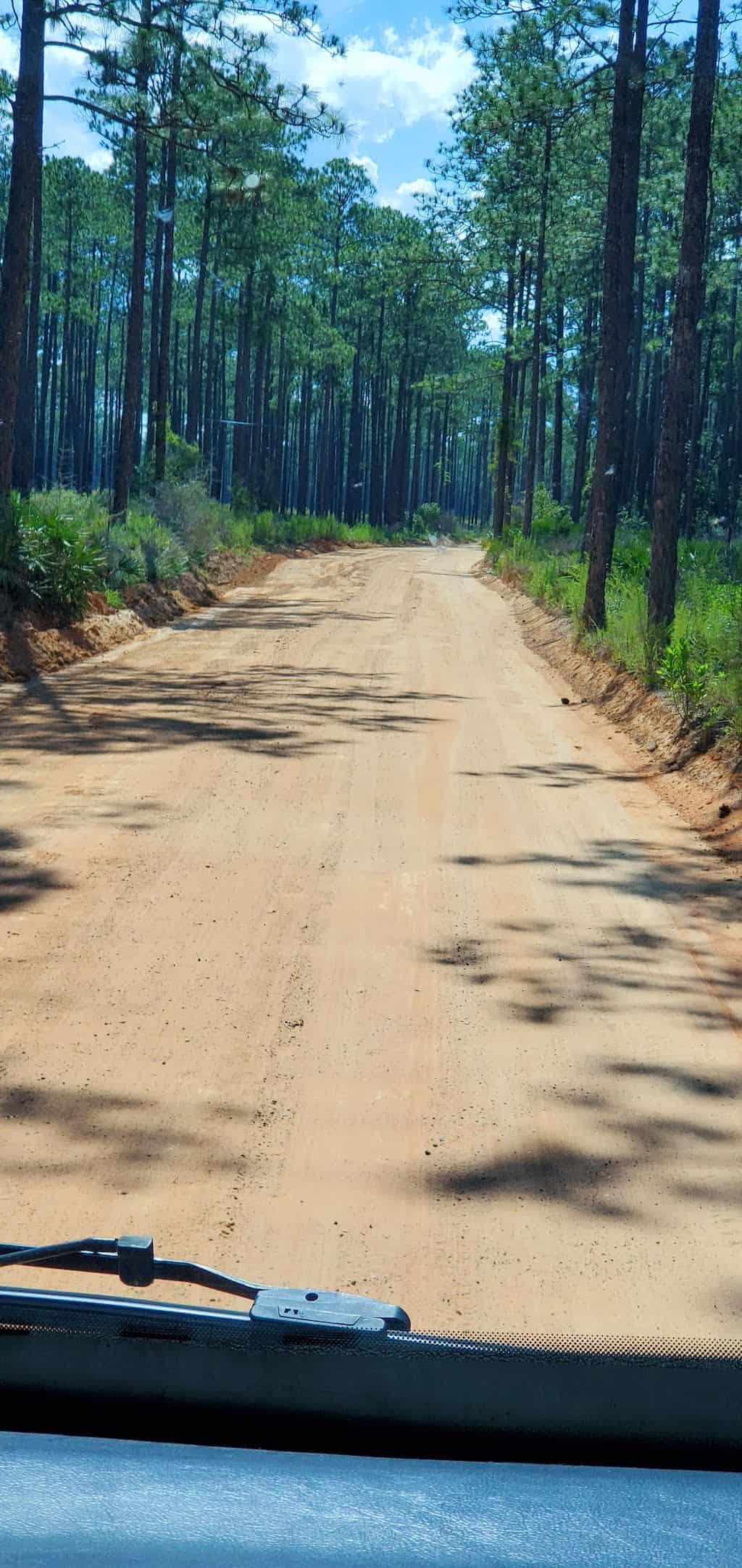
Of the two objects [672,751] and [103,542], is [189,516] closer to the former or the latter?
[103,542]

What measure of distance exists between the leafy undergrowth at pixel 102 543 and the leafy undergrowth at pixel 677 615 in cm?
650

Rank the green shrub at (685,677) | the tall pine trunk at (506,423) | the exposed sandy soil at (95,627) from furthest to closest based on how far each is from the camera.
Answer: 1. the tall pine trunk at (506,423)
2. the exposed sandy soil at (95,627)
3. the green shrub at (685,677)

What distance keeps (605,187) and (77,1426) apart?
115ft

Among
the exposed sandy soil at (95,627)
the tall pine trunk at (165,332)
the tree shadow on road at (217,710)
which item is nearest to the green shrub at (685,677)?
the tree shadow on road at (217,710)

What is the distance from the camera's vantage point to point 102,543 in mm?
20250

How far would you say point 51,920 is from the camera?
20.3ft

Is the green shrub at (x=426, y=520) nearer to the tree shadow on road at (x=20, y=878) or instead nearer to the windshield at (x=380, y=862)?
the windshield at (x=380, y=862)

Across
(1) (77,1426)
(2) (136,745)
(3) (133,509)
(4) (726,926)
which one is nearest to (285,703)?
(2) (136,745)

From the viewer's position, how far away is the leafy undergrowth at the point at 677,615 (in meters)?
11.2

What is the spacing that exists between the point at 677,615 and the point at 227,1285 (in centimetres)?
1380

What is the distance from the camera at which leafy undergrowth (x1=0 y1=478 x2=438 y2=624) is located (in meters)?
15.8

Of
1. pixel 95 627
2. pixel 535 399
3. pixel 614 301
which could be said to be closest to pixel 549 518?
pixel 535 399

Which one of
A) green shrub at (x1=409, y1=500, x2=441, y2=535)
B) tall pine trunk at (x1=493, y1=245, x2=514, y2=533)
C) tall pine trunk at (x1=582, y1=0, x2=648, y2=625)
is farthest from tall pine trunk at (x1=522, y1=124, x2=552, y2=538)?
green shrub at (x1=409, y1=500, x2=441, y2=535)

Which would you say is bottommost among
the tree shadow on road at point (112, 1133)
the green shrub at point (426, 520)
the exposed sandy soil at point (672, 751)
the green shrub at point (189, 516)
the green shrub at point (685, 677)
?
the tree shadow on road at point (112, 1133)
